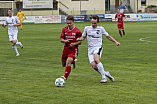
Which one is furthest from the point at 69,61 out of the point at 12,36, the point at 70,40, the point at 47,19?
the point at 47,19

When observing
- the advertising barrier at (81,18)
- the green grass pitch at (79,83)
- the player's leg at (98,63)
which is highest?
the advertising barrier at (81,18)

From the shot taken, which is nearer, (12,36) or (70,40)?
(70,40)

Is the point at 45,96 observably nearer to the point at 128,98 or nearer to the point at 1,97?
the point at 1,97

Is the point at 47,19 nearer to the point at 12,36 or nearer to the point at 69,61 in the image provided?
the point at 12,36

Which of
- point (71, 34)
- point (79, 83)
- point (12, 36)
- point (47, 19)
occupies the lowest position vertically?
point (79, 83)

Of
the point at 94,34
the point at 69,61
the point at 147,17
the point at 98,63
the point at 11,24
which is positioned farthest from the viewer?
the point at 147,17

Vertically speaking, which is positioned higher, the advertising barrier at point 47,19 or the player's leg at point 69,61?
the advertising barrier at point 47,19

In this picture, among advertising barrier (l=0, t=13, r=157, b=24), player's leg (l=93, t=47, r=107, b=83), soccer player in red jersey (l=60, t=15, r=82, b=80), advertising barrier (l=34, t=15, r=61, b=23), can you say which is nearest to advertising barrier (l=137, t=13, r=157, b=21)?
advertising barrier (l=0, t=13, r=157, b=24)

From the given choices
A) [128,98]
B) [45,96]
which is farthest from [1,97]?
[128,98]

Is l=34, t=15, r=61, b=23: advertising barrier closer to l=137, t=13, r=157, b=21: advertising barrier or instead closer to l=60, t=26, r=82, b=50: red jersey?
l=137, t=13, r=157, b=21: advertising barrier

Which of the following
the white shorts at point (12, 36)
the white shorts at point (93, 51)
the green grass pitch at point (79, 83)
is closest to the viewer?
the green grass pitch at point (79, 83)

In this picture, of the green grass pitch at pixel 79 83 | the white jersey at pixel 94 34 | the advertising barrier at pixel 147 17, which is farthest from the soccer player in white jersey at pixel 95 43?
the advertising barrier at pixel 147 17

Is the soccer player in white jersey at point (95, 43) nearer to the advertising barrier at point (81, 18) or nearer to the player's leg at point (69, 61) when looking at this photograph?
the player's leg at point (69, 61)

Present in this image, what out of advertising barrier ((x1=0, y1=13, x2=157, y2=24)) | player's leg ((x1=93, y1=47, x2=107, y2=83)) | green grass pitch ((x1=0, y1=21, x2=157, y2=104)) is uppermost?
advertising barrier ((x1=0, y1=13, x2=157, y2=24))
